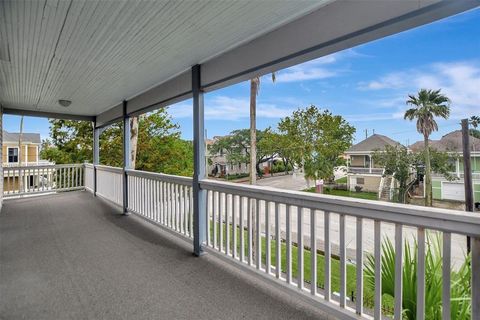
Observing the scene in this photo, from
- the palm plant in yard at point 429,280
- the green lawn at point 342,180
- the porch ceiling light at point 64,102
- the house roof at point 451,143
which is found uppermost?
the porch ceiling light at point 64,102

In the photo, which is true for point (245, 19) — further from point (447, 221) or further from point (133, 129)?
point (133, 129)

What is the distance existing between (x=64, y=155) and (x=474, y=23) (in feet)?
42.4

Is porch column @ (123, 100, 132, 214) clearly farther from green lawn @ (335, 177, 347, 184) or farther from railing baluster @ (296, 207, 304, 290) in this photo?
green lawn @ (335, 177, 347, 184)

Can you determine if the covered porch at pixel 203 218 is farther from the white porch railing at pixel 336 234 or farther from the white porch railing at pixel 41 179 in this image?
the white porch railing at pixel 41 179

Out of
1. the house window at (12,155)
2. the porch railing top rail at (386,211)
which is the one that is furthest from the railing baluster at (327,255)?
the house window at (12,155)

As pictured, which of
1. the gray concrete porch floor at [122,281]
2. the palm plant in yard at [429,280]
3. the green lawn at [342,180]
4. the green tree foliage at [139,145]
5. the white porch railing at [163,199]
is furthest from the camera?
the green tree foliage at [139,145]

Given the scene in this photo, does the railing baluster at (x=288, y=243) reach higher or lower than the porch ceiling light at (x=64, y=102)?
lower

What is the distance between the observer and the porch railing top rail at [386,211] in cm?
133

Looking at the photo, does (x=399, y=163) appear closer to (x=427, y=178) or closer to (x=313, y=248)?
(x=427, y=178)

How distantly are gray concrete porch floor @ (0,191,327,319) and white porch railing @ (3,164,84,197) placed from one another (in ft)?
12.6

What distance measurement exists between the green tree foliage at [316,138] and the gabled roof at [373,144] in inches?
4.8

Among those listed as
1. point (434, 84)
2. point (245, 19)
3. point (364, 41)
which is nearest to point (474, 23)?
point (434, 84)

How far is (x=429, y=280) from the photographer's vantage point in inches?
67.6

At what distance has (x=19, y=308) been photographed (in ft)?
6.90
